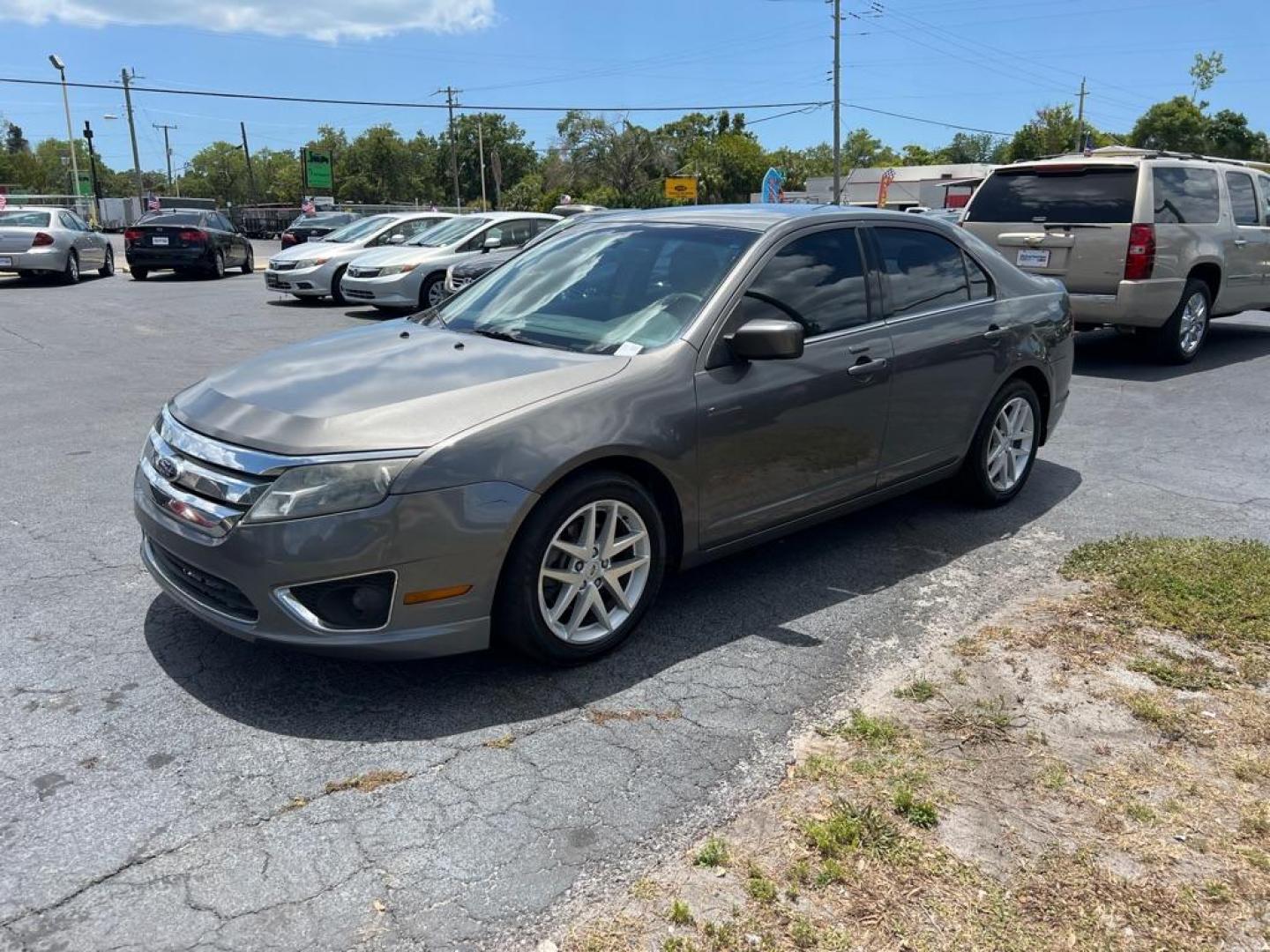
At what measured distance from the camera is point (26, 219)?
754 inches

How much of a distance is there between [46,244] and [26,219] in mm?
1029

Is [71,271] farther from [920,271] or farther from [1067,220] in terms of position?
[920,271]

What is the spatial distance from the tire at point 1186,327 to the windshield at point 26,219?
18819 millimetres

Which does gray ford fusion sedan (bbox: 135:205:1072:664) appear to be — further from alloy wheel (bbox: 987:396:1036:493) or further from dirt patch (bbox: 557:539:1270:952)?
dirt patch (bbox: 557:539:1270:952)

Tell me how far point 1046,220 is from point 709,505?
23.5 ft

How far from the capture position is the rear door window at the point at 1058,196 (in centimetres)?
923

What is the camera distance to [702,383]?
3.89 metres

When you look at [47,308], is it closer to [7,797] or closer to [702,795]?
[7,797]

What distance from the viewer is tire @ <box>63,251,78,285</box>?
19.2 meters

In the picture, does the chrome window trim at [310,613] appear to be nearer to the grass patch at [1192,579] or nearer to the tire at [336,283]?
the grass patch at [1192,579]

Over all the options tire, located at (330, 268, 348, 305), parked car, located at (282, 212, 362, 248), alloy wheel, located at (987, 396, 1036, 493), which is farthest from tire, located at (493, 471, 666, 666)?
parked car, located at (282, 212, 362, 248)

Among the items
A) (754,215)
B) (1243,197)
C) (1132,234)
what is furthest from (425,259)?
(754,215)

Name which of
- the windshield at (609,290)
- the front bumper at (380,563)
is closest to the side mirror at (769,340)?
the windshield at (609,290)

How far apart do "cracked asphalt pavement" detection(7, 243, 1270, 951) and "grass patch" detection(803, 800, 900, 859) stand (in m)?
0.28
